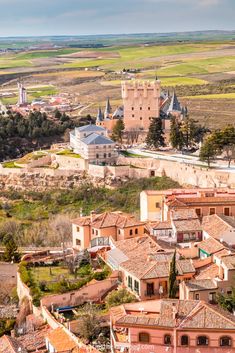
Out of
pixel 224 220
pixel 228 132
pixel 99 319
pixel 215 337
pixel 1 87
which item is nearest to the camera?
pixel 215 337

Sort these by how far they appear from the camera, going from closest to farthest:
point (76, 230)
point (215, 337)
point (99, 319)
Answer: point (215, 337) → point (99, 319) → point (76, 230)

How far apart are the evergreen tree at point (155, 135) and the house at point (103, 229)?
17845mm

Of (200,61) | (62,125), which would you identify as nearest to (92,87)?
(200,61)

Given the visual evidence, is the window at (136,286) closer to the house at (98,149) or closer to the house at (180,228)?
the house at (180,228)

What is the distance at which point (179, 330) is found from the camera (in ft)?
55.6

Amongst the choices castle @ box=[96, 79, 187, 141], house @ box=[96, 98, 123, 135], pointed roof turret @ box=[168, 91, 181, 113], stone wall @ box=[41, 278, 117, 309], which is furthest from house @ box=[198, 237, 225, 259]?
pointed roof turret @ box=[168, 91, 181, 113]

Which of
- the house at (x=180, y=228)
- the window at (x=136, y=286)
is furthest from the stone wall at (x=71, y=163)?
the window at (x=136, y=286)

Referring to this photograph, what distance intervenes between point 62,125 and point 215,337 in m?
41.2

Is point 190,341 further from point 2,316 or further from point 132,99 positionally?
point 132,99

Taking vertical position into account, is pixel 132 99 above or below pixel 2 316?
above

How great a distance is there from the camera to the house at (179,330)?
→ 55.3 ft

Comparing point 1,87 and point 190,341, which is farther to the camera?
point 1,87

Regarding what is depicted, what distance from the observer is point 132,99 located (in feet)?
169

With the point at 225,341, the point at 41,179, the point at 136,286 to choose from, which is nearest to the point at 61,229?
the point at 41,179
